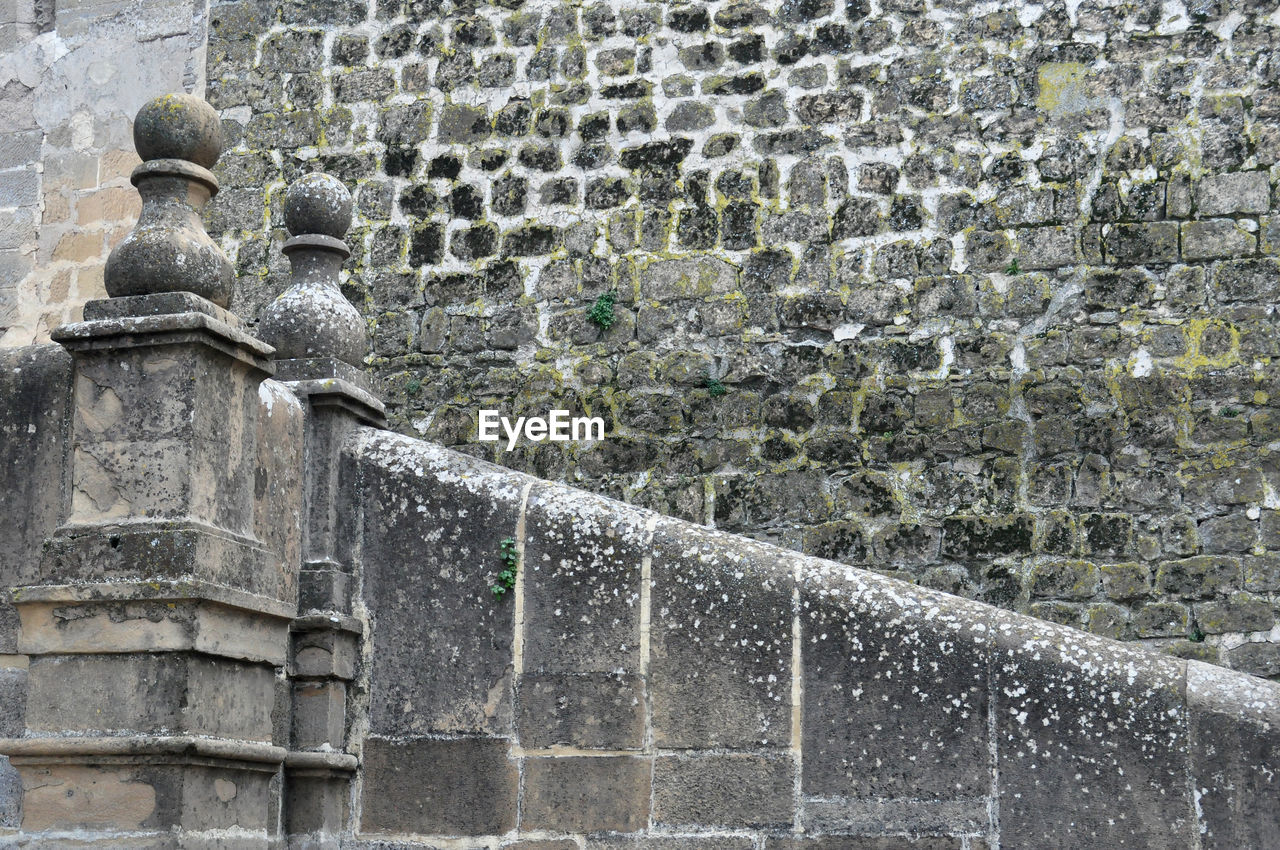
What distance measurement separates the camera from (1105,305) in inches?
261

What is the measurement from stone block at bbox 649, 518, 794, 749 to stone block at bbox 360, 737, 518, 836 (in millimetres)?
407

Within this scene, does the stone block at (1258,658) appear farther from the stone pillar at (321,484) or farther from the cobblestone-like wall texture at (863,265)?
the stone pillar at (321,484)

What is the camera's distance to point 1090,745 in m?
3.10

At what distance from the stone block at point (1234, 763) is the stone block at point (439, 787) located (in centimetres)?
153

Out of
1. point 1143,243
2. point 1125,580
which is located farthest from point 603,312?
point 1125,580

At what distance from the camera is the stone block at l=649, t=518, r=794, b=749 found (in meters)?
3.30

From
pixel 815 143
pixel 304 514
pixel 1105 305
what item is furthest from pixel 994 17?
pixel 304 514

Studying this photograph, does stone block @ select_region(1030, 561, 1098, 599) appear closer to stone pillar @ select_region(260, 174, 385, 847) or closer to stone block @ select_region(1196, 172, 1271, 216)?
stone block @ select_region(1196, 172, 1271, 216)

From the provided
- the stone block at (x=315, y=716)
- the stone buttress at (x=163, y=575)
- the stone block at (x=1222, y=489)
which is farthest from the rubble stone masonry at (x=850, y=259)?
the stone buttress at (x=163, y=575)

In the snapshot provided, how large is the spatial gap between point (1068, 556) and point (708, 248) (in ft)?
7.43

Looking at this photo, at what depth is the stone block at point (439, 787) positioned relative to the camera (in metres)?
3.40

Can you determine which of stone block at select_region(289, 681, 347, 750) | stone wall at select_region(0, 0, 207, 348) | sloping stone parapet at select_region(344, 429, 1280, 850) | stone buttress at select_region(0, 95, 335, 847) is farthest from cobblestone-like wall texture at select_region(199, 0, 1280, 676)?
stone buttress at select_region(0, 95, 335, 847)

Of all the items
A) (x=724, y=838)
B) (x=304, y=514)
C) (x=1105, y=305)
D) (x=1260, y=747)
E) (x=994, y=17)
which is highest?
(x=994, y=17)

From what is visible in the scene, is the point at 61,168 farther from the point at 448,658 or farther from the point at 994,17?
the point at 448,658
